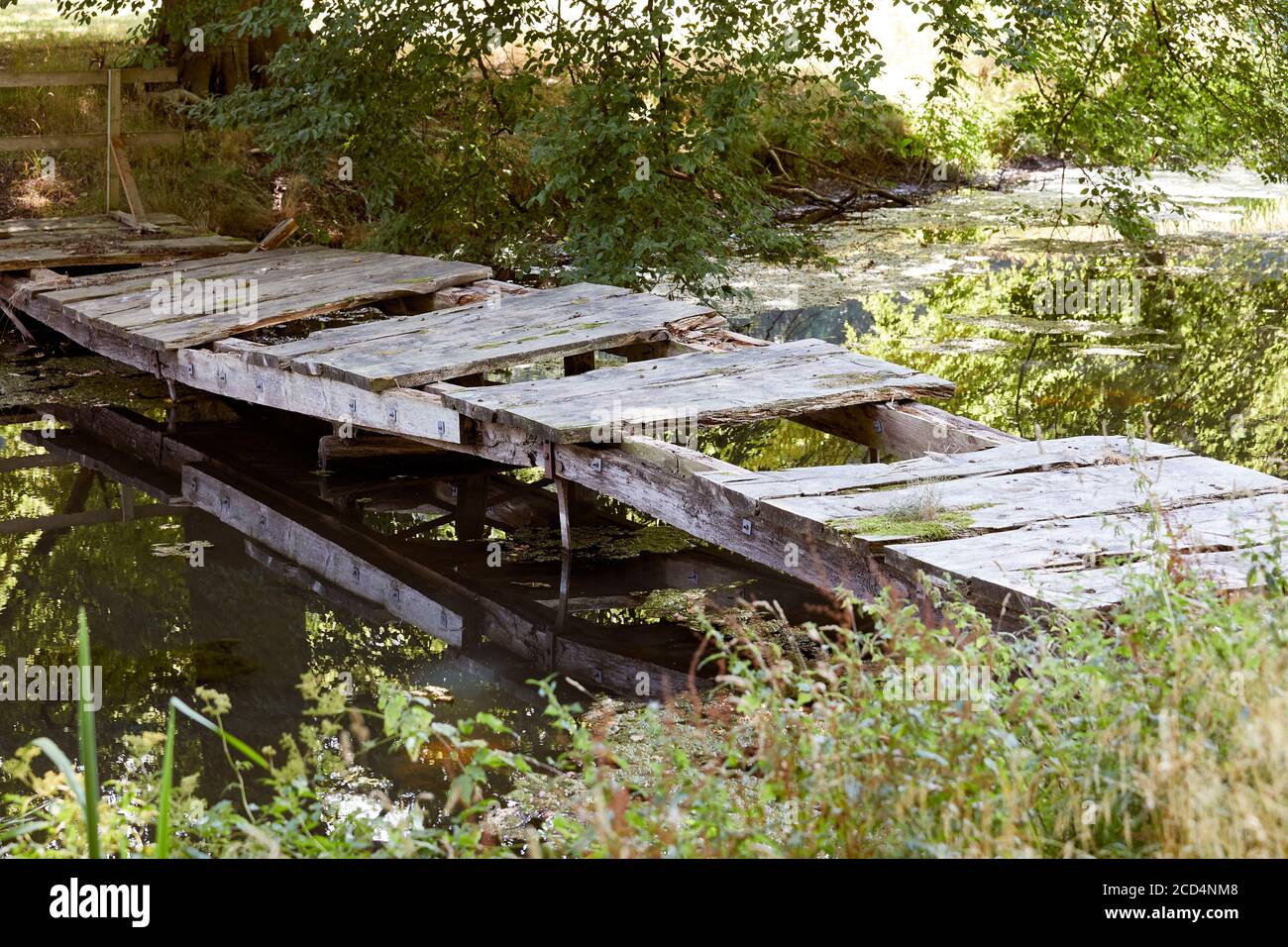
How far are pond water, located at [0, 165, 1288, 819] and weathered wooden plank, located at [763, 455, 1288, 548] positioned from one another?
1.09ft

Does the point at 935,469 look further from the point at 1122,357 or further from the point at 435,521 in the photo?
the point at 1122,357

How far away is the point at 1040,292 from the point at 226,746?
9842 millimetres

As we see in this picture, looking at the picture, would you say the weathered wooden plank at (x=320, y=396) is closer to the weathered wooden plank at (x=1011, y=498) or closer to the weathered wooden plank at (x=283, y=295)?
the weathered wooden plank at (x=283, y=295)

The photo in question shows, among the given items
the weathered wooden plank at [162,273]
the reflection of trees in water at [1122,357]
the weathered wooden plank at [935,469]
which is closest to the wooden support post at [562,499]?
the weathered wooden plank at [935,469]

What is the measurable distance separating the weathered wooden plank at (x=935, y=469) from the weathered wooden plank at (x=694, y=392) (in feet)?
2.18

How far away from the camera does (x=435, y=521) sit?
785 centimetres

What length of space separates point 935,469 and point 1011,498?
1.68ft

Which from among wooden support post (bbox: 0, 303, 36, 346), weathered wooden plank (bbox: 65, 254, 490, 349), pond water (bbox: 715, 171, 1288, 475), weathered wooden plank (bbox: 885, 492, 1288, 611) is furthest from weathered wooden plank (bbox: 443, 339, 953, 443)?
wooden support post (bbox: 0, 303, 36, 346)

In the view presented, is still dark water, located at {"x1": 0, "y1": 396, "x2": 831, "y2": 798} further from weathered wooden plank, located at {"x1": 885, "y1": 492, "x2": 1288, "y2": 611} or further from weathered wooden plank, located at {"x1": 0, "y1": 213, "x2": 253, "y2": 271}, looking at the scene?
weathered wooden plank, located at {"x1": 0, "y1": 213, "x2": 253, "y2": 271}

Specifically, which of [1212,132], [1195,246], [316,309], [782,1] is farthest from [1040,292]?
[316,309]

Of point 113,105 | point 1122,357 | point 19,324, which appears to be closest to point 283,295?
point 19,324

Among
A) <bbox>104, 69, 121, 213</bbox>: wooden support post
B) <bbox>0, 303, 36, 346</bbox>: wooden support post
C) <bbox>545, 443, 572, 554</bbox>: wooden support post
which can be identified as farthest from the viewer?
<bbox>104, 69, 121, 213</bbox>: wooden support post

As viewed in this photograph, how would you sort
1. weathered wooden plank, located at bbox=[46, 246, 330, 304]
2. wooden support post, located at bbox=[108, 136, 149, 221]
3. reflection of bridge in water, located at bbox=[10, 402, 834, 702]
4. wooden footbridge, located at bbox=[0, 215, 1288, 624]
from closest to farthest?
wooden footbridge, located at bbox=[0, 215, 1288, 624] < reflection of bridge in water, located at bbox=[10, 402, 834, 702] < weathered wooden plank, located at bbox=[46, 246, 330, 304] < wooden support post, located at bbox=[108, 136, 149, 221]

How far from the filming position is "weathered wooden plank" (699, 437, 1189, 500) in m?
5.75
